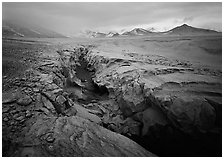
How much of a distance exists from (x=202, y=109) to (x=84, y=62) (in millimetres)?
7253

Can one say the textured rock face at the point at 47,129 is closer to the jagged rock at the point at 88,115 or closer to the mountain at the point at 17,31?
the jagged rock at the point at 88,115

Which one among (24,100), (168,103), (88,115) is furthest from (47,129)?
(168,103)

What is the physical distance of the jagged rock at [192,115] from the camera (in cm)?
343

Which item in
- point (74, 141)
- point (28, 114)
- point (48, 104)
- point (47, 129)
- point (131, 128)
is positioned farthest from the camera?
point (131, 128)

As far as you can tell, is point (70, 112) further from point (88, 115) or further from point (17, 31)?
point (17, 31)

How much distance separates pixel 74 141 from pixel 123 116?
7.23ft

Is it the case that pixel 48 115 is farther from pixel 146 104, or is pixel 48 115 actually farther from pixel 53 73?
pixel 146 104

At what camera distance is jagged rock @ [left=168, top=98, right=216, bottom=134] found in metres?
3.43

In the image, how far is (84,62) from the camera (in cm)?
941

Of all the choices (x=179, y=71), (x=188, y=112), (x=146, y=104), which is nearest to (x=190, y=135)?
(x=188, y=112)

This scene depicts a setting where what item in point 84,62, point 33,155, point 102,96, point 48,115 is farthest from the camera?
point 84,62

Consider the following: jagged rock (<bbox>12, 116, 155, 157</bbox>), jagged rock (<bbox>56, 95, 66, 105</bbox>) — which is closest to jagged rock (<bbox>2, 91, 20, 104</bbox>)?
jagged rock (<bbox>12, 116, 155, 157</bbox>)

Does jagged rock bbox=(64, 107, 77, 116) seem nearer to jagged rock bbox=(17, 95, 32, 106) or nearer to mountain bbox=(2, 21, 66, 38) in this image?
jagged rock bbox=(17, 95, 32, 106)

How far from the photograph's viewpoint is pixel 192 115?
3498 mm
